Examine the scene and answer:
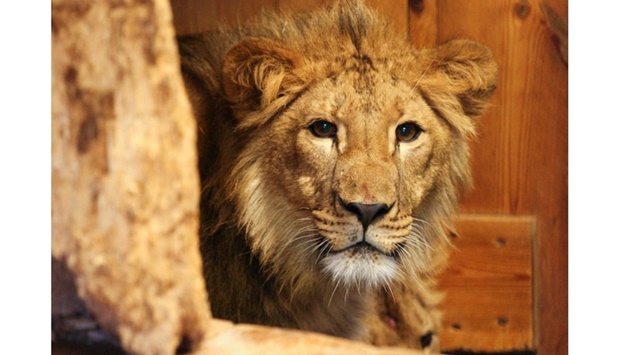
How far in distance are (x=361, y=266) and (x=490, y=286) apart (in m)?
0.32

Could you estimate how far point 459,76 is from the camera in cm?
222

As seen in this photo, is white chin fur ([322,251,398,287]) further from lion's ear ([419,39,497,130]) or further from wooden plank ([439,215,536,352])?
lion's ear ([419,39,497,130])

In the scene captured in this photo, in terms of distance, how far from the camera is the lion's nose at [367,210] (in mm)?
2057

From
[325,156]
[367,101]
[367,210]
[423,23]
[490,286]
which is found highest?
[423,23]

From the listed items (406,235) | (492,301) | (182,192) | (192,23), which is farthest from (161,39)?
(492,301)

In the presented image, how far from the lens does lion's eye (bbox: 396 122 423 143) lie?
2.16 m

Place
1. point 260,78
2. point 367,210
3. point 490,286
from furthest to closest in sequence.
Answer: point 490,286 → point 260,78 → point 367,210

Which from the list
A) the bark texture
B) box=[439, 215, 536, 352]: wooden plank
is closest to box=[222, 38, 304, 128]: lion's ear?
the bark texture

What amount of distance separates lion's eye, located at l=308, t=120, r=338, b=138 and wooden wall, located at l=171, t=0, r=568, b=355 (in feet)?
0.87

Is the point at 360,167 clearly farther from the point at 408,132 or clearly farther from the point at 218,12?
the point at 218,12

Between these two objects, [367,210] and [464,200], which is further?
[464,200]

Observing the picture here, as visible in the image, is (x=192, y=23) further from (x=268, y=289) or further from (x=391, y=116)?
(x=268, y=289)

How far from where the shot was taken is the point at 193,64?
2182 mm

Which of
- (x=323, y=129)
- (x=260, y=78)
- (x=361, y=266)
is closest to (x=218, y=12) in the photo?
(x=260, y=78)
